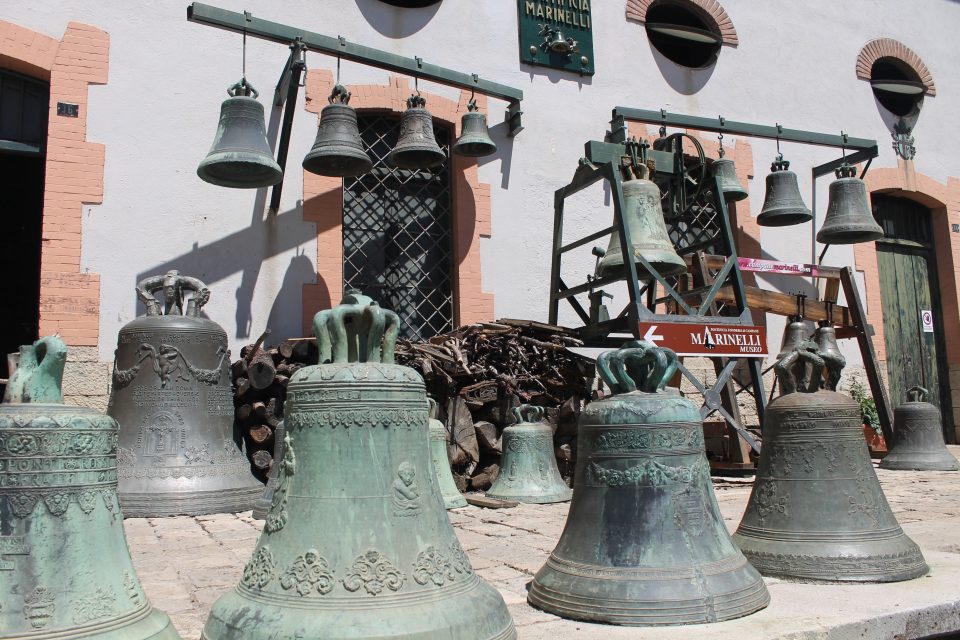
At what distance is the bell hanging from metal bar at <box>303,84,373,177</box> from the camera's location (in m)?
6.61

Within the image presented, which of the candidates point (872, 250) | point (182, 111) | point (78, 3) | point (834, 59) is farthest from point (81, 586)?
point (834, 59)

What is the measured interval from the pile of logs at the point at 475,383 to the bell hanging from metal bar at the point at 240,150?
1283mm

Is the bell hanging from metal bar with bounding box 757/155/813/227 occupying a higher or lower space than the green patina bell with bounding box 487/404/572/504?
higher

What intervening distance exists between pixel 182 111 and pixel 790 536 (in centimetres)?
620

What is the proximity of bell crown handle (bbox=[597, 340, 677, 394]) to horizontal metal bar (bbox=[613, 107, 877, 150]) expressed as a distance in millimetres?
6238

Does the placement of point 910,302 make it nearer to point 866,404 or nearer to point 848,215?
point 866,404

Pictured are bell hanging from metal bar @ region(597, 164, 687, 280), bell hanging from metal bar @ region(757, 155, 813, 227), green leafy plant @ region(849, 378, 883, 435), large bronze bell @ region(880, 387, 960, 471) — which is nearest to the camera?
bell hanging from metal bar @ region(597, 164, 687, 280)

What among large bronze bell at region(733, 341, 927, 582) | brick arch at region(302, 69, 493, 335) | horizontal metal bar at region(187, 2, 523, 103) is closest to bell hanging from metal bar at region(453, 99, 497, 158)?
horizontal metal bar at region(187, 2, 523, 103)

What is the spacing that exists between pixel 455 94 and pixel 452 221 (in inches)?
55.6

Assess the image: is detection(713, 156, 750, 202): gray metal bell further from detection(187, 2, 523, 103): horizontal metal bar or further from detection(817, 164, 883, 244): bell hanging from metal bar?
detection(187, 2, 523, 103): horizontal metal bar

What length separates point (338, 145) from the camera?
6.61 metres

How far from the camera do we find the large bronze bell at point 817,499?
10.8ft

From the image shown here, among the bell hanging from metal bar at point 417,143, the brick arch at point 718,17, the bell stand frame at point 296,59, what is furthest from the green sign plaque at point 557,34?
the bell hanging from metal bar at point 417,143

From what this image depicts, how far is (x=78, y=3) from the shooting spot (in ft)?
23.0
